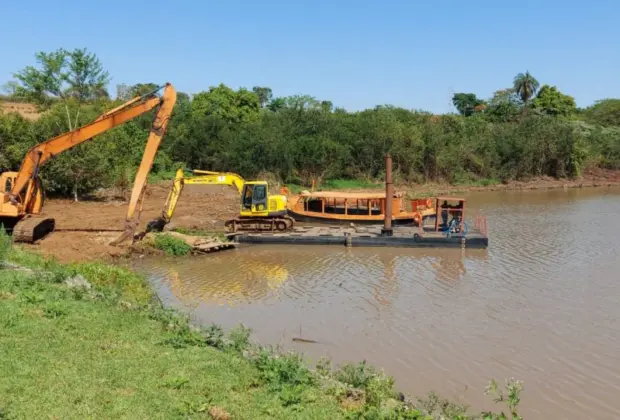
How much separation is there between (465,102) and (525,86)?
878 inches

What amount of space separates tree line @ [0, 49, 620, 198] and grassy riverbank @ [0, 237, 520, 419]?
24937 mm

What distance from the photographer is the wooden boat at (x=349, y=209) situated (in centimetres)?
2666

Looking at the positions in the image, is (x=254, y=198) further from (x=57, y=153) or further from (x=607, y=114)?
(x=607, y=114)

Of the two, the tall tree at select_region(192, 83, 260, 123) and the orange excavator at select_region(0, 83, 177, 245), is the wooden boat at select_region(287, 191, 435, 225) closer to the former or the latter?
the orange excavator at select_region(0, 83, 177, 245)

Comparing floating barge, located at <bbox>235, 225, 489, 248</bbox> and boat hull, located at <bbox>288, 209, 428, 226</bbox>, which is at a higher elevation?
boat hull, located at <bbox>288, 209, 428, 226</bbox>

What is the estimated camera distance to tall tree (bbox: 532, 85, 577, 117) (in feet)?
271

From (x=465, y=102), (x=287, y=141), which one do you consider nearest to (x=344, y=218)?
(x=287, y=141)

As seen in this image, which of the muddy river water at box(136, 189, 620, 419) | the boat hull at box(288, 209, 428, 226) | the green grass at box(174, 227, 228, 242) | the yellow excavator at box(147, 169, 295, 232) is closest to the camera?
the muddy river water at box(136, 189, 620, 419)

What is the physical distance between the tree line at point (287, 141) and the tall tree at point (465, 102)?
30.9m

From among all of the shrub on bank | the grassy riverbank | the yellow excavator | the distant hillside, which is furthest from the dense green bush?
the grassy riverbank

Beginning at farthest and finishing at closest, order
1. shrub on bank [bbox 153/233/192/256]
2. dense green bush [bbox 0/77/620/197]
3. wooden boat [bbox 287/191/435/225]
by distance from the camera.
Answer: dense green bush [bbox 0/77/620/197], wooden boat [bbox 287/191/435/225], shrub on bank [bbox 153/233/192/256]

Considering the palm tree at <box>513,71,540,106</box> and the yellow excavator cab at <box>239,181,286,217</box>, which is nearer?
the yellow excavator cab at <box>239,181,286,217</box>

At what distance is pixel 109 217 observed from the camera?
27.3 metres

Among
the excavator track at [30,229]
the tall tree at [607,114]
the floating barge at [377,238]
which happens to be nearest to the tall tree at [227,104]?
the floating barge at [377,238]
